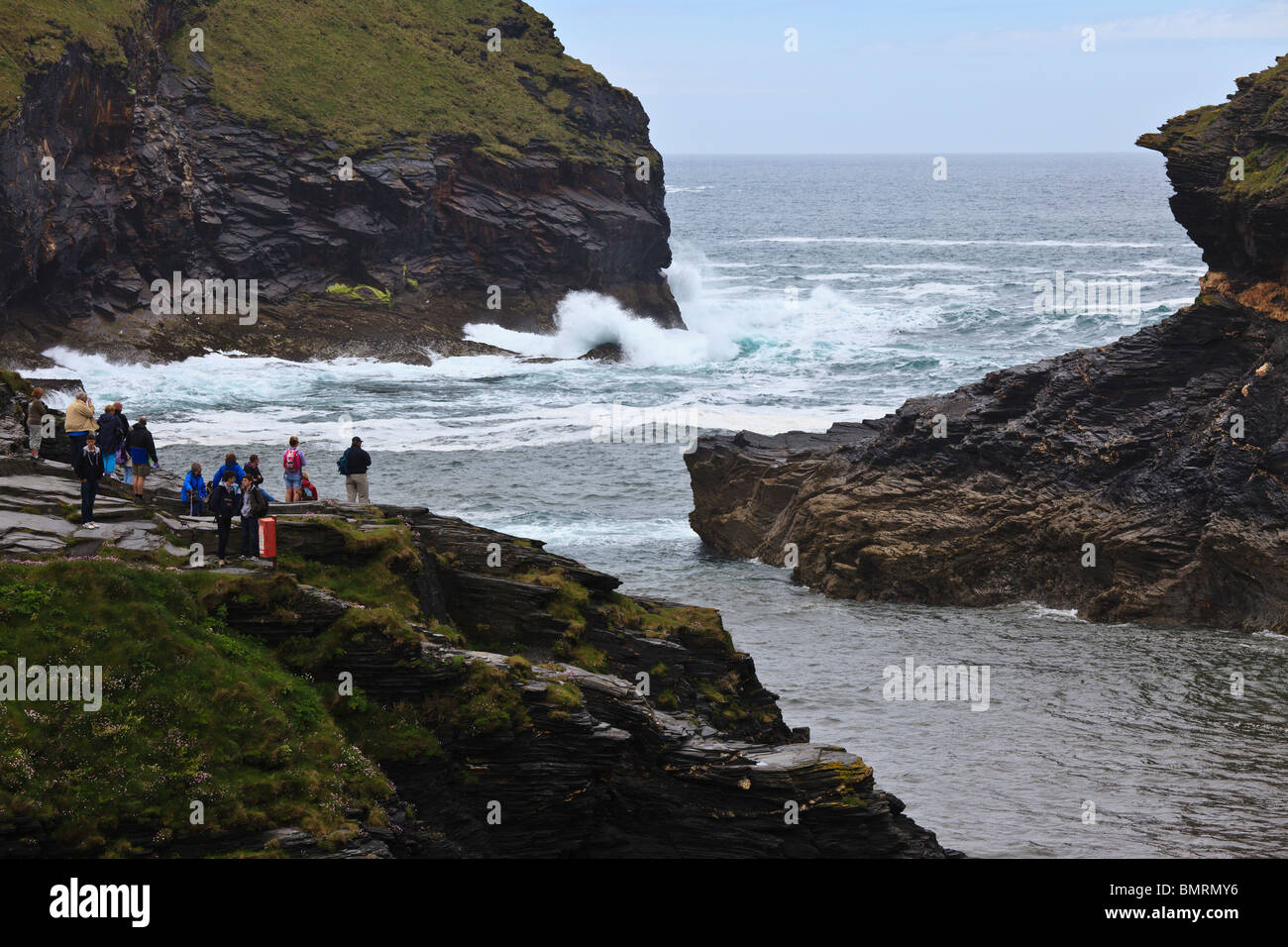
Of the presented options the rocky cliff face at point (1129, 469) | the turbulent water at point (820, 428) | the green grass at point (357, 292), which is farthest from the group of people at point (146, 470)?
the green grass at point (357, 292)

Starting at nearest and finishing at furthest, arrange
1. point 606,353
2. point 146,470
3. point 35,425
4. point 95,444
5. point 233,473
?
point 233,473 → point 95,444 → point 35,425 → point 146,470 → point 606,353

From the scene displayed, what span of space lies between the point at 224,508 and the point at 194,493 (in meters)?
3.77

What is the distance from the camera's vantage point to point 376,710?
18.8 meters

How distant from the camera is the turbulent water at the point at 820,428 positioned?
80.6ft

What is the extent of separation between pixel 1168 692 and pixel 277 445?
36892 millimetres

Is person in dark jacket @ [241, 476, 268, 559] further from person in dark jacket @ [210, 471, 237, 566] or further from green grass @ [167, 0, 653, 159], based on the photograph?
green grass @ [167, 0, 653, 159]

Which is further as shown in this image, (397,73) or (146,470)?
(397,73)

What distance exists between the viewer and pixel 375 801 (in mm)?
17359

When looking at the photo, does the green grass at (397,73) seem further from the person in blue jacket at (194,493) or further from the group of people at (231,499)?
the group of people at (231,499)

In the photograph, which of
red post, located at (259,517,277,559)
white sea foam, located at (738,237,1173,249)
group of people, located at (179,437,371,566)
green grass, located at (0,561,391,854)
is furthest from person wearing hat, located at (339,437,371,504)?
white sea foam, located at (738,237,1173,249)

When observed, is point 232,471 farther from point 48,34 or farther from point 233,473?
point 48,34

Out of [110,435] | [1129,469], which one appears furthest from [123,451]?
[1129,469]

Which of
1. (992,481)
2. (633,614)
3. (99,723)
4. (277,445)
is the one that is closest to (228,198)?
(277,445)

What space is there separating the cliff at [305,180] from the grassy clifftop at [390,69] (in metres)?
0.21
